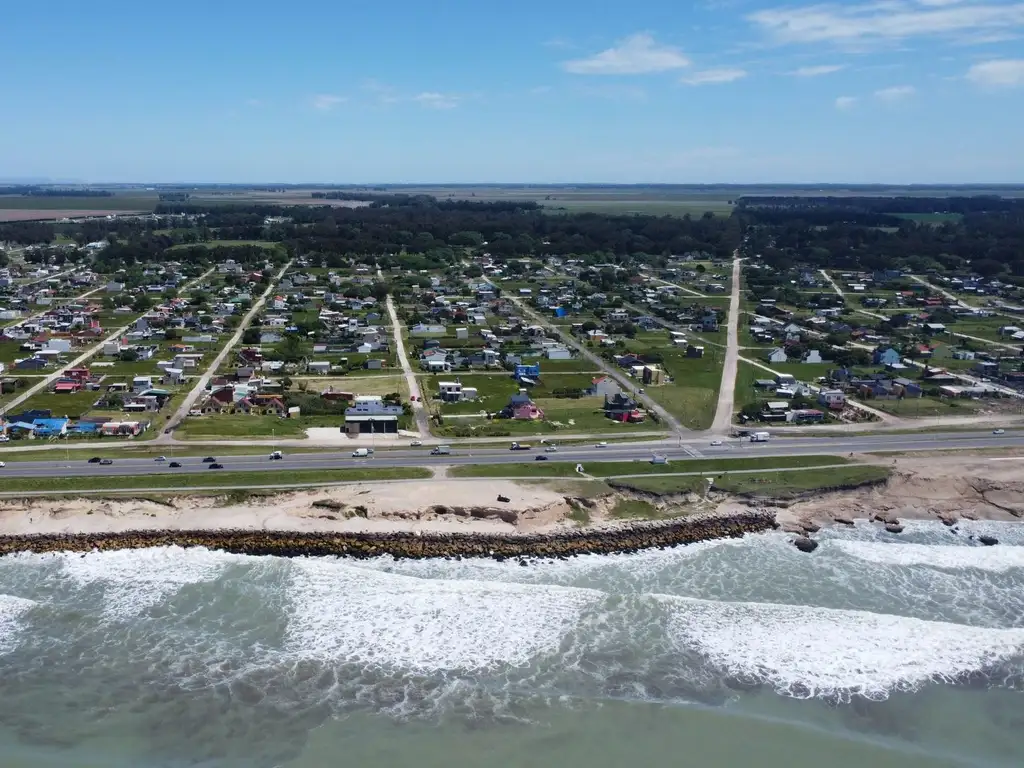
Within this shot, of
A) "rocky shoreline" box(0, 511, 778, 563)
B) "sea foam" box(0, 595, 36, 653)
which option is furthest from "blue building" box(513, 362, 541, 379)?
"sea foam" box(0, 595, 36, 653)

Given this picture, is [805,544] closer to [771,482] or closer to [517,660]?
[771,482]

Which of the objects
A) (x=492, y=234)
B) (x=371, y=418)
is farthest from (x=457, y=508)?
(x=492, y=234)

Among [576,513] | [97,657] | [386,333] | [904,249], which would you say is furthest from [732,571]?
[904,249]

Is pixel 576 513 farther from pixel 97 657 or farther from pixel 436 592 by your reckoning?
pixel 97 657

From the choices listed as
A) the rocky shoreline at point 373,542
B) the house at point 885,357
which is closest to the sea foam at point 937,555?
the rocky shoreline at point 373,542

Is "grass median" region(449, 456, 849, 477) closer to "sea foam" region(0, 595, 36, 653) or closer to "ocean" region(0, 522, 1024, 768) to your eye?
"ocean" region(0, 522, 1024, 768)
